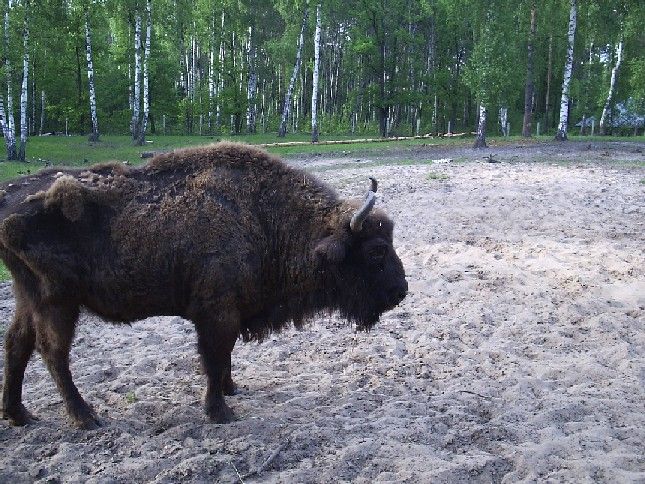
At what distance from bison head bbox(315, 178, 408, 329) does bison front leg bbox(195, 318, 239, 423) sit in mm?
857

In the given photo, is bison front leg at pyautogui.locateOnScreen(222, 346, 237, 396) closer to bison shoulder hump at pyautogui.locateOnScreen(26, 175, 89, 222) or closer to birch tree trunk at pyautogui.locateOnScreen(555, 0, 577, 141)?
bison shoulder hump at pyautogui.locateOnScreen(26, 175, 89, 222)

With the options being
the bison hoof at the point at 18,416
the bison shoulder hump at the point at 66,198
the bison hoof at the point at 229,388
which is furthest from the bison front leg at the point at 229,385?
the bison shoulder hump at the point at 66,198

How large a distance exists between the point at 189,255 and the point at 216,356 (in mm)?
790

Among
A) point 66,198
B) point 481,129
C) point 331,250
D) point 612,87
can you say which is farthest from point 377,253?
point 612,87

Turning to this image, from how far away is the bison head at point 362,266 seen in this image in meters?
5.06

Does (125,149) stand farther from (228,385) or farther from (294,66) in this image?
(228,385)

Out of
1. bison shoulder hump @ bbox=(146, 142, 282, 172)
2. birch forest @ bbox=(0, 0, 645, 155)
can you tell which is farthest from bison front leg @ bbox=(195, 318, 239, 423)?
birch forest @ bbox=(0, 0, 645, 155)

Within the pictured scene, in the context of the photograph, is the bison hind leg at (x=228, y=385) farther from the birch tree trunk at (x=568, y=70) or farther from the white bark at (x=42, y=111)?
the white bark at (x=42, y=111)

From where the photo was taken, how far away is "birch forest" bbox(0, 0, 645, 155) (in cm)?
3362

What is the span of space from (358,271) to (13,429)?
2845 millimetres

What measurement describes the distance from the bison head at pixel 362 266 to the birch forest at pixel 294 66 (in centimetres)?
2791

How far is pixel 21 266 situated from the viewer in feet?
16.0

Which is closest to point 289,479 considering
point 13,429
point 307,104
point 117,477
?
point 117,477

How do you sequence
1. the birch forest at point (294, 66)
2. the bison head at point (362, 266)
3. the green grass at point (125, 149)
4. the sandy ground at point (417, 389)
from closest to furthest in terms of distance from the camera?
the sandy ground at point (417, 389) < the bison head at point (362, 266) < the green grass at point (125, 149) < the birch forest at point (294, 66)
